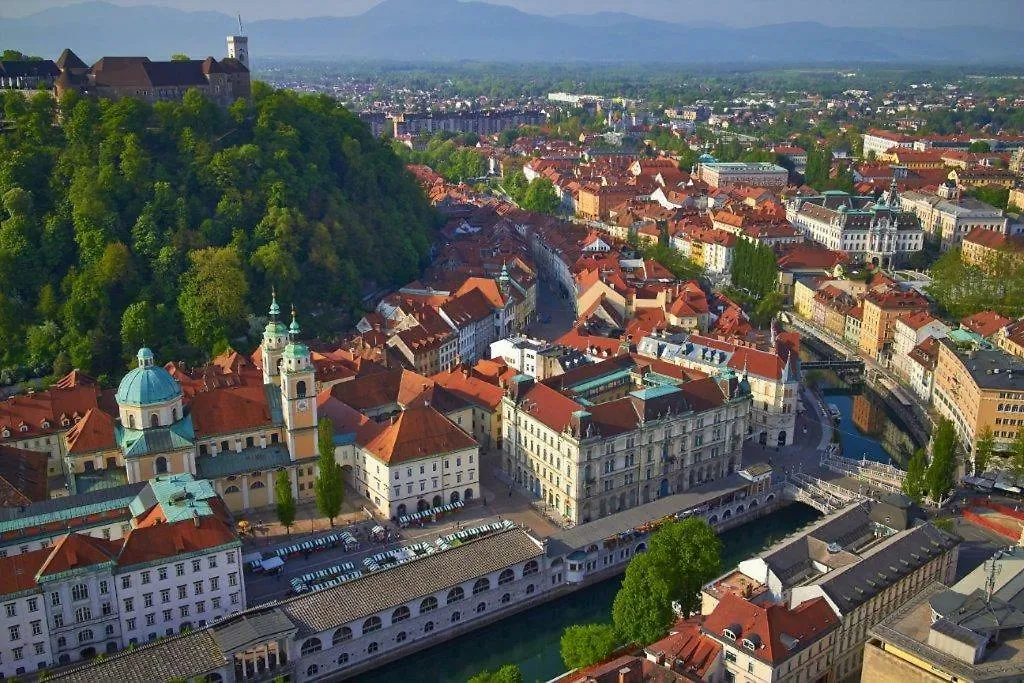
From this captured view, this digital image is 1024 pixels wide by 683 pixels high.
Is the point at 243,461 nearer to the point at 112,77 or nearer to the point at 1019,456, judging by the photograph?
the point at 1019,456

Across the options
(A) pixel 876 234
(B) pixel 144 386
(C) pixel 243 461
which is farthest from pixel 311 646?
(A) pixel 876 234

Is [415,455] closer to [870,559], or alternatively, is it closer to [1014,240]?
[870,559]

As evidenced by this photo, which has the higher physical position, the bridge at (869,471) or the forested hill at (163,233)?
the forested hill at (163,233)

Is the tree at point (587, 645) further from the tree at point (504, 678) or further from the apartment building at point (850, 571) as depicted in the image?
the apartment building at point (850, 571)

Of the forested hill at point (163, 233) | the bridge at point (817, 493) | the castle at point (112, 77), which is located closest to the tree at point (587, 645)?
the bridge at point (817, 493)

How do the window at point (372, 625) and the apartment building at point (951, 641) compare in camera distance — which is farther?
the window at point (372, 625)

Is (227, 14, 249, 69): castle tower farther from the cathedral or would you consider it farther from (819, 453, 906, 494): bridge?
(819, 453, 906, 494): bridge

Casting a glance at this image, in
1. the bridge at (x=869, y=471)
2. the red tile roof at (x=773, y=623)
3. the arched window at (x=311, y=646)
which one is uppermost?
the red tile roof at (x=773, y=623)
